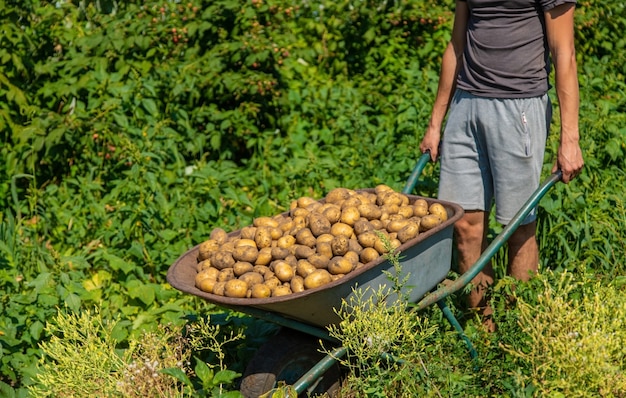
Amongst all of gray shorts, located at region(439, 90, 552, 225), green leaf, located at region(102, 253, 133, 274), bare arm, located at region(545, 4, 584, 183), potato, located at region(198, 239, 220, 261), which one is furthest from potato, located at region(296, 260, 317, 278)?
green leaf, located at region(102, 253, 133, 274)

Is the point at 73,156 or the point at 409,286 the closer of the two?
the point at 409,286

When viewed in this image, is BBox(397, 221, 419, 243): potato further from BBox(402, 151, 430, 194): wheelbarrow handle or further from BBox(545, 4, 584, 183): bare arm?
BBox(545, 4, 584, 183): bare arm

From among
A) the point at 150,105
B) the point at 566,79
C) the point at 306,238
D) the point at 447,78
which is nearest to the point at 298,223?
the point at 306,238

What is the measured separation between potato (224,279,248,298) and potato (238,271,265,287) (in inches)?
1.1

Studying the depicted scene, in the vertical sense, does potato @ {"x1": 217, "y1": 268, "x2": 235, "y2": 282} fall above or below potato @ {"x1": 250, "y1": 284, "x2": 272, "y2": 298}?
below

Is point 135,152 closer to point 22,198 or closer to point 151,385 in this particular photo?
point 22,198

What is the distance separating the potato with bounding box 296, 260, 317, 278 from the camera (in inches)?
138

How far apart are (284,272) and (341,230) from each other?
0.34 meters

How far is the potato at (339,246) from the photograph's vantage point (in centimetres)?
361

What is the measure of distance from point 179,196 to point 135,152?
0.38m

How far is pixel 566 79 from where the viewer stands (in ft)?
13.1

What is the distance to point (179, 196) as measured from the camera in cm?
545

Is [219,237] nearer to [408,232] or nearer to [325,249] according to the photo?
[325,249]

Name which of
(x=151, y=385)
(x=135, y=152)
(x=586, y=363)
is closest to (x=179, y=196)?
(x=135, y=152)
